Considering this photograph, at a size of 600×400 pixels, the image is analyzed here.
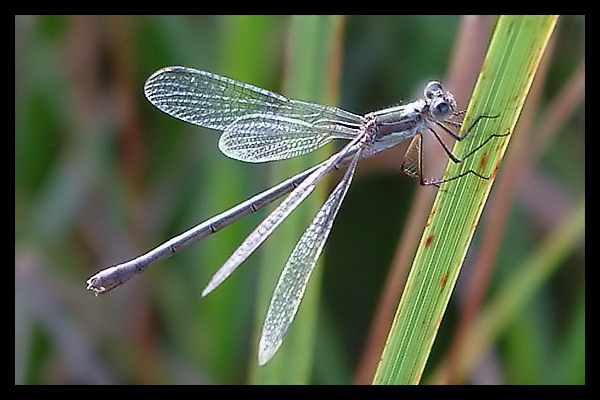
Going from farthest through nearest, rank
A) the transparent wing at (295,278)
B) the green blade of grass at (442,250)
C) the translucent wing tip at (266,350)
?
1. the transparent wing at (295,278)
2. the translucent wing tip at (266,350)
3. the green blade of grass at (442,250)

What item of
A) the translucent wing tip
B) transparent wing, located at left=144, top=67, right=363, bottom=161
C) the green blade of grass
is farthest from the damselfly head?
the translucent wing tip

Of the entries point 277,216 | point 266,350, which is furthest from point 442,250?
point 277,216

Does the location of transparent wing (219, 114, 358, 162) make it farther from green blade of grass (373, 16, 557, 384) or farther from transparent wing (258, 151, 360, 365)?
green blade of grass (373, 16, 557, 384)

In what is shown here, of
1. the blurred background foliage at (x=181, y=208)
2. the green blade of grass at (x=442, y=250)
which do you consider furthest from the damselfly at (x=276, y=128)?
the green blade of grass at (x=442, y=250)

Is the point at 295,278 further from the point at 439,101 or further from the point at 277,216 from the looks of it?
the point at 439,101

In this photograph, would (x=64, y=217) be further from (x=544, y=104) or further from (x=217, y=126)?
(x=544, y=104)

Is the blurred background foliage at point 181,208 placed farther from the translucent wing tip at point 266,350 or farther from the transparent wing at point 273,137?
the translucent wing tip at point 266,350
